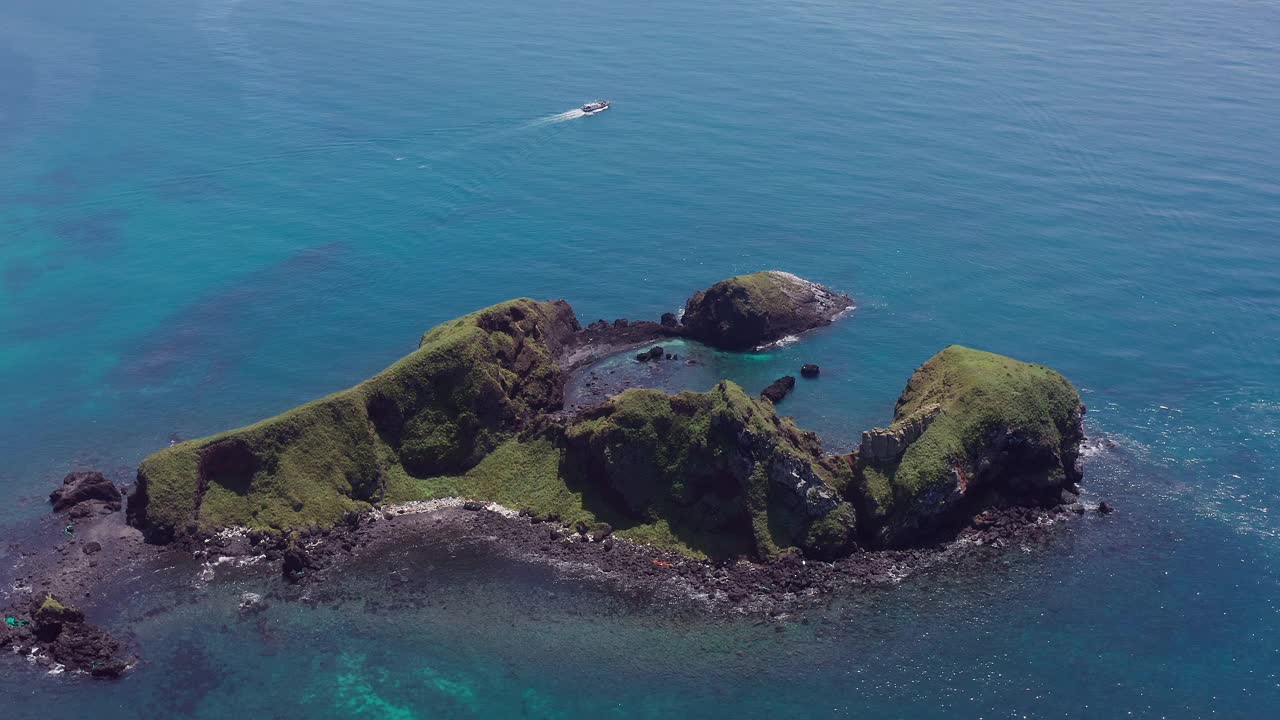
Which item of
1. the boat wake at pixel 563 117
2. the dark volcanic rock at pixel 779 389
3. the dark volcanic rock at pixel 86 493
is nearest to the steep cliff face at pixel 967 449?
the dark volcanic rock at pixel 779 389

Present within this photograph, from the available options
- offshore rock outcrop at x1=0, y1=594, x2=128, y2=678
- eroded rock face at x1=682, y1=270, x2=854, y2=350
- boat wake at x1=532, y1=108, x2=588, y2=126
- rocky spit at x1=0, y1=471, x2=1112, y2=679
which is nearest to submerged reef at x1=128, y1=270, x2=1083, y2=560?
rocky spit at x1=0, y1=471, x2=1112, y2=679

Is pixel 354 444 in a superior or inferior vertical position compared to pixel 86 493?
superior

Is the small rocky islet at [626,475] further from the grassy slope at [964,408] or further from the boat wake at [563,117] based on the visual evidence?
the boat wake at [563,117]

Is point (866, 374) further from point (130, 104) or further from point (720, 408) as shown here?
point (130, 104)

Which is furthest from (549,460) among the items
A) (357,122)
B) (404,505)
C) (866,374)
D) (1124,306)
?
(357,122)

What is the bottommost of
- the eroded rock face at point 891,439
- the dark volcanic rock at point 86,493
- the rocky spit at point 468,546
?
the rocky spit at point 468,546

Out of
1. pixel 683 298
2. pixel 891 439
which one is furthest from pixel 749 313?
pixel 891 439

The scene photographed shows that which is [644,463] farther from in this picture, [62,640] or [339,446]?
[62,640]
